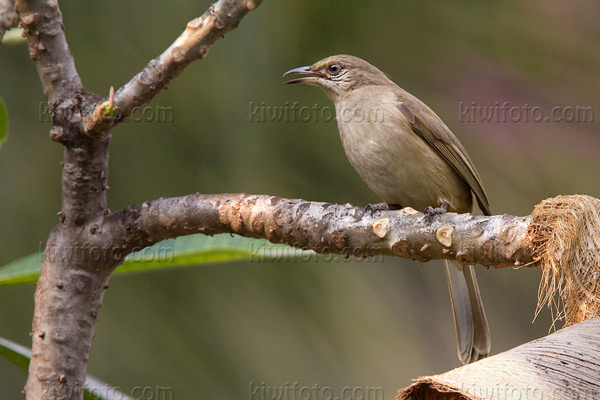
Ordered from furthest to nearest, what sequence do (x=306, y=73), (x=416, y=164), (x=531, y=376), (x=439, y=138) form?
(x=306, y=73), (x=439, y=138), (x=416, y=164), (x=531, y=376)

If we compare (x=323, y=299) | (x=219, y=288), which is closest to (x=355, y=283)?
(x=323, y=299)

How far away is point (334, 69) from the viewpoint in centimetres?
389

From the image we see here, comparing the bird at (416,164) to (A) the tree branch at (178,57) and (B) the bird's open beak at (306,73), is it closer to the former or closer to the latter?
(B) the bird's open beak at (306,73)

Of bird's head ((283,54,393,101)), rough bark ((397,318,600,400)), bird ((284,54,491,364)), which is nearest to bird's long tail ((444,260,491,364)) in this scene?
bird ((284,54,491,364))

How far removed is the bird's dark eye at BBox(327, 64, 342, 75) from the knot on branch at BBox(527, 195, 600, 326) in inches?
87.4

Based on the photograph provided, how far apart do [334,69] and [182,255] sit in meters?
1.86

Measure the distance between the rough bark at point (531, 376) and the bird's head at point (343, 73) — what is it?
257 centimetres

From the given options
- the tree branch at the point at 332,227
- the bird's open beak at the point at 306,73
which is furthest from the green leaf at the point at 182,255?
the bird's open beak at the point at 306,73

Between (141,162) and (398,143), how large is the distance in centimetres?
163

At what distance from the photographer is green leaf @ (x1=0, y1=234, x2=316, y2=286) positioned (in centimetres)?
249

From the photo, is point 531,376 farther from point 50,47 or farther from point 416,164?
point 416,164

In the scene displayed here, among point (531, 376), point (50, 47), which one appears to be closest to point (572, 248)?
point (531, 376)

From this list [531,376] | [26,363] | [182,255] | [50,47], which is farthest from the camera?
[26,363]

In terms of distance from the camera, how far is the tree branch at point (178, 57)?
2113 mm
